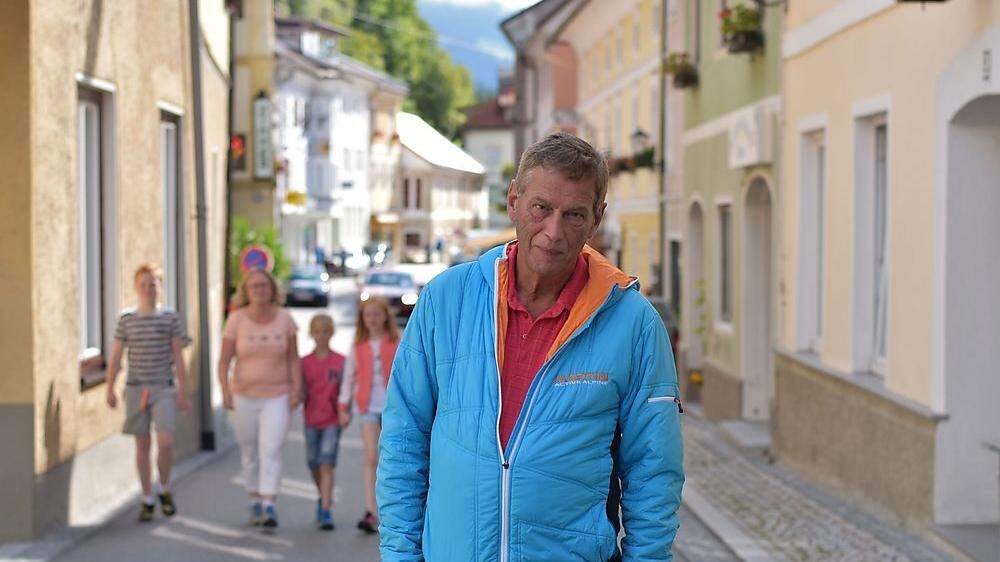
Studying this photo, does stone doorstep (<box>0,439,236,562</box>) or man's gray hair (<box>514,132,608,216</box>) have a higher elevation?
man's gray hair (<box>514,132,608,216</box>)

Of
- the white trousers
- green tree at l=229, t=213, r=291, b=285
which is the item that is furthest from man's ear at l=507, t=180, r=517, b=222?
green tree at l=229, t=213, r=291, b=285

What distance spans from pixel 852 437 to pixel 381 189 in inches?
3208

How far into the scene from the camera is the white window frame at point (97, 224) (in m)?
12.4

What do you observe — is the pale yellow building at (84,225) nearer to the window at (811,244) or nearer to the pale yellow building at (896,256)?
the pale yellow building at (896,256)

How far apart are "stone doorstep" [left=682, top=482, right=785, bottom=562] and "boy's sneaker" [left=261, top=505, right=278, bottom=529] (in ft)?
9.26

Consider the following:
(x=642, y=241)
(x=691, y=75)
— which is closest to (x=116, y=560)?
(x=691, y=75)

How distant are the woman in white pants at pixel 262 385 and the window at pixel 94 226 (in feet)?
5.42

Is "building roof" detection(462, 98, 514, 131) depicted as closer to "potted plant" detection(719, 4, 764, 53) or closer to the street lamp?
the street lamp

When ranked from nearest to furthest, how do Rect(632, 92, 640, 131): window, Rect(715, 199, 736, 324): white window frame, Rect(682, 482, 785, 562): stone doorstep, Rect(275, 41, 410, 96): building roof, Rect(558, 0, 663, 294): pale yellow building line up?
Rect(682, 482, 785, 562): stone doorstep, Rect(715, 199, 736, 324): white window frame, Rect(558, 0, 663, 294): pale yellow building, Rect(632, 92, 640, 131): window, Rect(275, 41, 410, 96): building roof

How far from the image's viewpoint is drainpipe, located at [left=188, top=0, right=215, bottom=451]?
1580cm

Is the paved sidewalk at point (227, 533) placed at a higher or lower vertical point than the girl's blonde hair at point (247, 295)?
lower

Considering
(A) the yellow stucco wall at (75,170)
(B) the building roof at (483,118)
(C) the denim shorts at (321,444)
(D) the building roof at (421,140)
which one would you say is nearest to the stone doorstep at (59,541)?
(A) the yellow stucco wall at (75,170)

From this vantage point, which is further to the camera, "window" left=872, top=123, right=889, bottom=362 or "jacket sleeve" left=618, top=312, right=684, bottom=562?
"window" left=872, top=123, right=889, bottom=362

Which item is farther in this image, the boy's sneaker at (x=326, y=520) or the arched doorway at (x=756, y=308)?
the arched doorway at (x=756, y=308)
